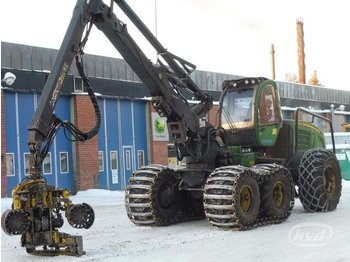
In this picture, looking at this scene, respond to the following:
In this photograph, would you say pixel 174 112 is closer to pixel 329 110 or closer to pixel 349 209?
pixel 349 209

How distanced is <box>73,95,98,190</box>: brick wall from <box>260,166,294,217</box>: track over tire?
12.0 m

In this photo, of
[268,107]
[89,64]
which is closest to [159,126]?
[89,64]

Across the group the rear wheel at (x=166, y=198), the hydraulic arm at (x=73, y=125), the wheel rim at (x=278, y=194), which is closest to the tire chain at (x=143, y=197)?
the rear wheel at (x=166, y=198)

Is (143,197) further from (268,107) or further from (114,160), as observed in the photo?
(114,160)

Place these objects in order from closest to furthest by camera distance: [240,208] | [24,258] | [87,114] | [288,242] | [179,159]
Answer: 1. [24,258]
2. [288,242]
3. [240,208]
4. [179,159]
5. [87,114]

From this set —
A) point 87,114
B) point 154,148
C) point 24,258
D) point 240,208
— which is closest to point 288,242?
point 240,208

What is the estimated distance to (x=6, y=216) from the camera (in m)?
7.83

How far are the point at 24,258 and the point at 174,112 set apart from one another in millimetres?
4123

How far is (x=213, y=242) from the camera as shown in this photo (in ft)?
30.3

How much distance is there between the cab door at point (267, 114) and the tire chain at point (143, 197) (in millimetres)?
2269

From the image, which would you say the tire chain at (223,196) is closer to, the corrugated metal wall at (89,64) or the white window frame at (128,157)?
the corrugated metal wall at (89,64)

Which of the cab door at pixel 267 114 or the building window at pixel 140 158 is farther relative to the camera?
the building window at pixel 140 158

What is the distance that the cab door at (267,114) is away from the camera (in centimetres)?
1238

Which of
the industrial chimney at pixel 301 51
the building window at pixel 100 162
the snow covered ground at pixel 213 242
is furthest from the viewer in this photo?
the industrial chimney at pixel 301 51
